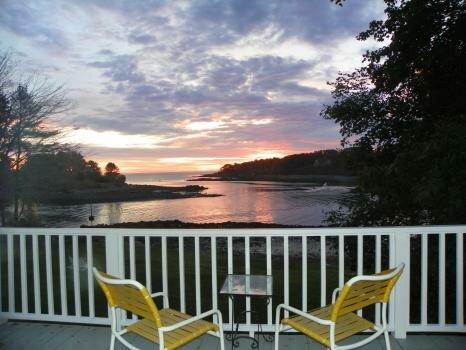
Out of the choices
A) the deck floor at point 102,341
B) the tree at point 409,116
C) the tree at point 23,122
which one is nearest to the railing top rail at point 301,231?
the deck floor at point 102,341

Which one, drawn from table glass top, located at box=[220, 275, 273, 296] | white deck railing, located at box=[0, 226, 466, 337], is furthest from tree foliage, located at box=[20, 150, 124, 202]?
table glass top, located at box=[220, 275, 273, 296]

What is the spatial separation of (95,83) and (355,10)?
4763 mm

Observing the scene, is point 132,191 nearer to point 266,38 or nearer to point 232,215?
point 232,215

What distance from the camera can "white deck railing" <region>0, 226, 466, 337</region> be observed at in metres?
3.07

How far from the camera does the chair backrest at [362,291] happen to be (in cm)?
209

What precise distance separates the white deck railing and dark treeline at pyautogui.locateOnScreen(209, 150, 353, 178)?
1.33 meters

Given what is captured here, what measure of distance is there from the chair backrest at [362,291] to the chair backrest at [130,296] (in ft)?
3.55

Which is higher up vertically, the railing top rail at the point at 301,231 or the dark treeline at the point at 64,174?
the dark treeline at the point at 64,174

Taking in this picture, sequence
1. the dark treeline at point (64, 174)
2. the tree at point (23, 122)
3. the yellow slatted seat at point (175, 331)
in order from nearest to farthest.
Answer: 1. the yellow slatted seat at point (175, 331)
2. the tree at point (23, 122)
3. the dark treeline at point (64, 174)

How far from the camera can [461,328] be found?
122 inches

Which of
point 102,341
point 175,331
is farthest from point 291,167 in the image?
point 175,331

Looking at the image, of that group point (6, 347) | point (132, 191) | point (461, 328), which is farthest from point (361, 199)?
point (6, 347)

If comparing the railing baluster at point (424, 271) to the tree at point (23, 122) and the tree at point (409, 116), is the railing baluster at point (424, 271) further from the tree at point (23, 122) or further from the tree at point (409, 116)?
the tree at point (23, 122)

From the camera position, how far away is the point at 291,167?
6.99m
